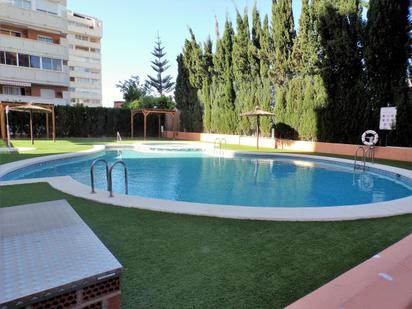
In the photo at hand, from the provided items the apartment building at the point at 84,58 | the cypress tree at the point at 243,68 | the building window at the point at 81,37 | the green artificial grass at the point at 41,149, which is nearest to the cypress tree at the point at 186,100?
the cypress tree at the point at 243,68

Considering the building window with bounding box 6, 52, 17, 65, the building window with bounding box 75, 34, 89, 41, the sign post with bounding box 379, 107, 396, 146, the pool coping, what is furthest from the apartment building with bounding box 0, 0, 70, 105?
the building window with bounding box 75, 34, 89, 41

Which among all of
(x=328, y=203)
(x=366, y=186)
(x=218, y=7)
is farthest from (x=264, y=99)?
(x=328, y=203)

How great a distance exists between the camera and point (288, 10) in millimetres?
16688

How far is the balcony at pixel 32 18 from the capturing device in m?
23.5

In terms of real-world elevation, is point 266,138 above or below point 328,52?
below

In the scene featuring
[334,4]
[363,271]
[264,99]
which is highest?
[334,4]

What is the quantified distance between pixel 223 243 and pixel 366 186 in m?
6.89

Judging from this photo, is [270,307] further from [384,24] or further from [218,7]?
[218,7]

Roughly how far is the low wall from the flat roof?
1296 centimetres

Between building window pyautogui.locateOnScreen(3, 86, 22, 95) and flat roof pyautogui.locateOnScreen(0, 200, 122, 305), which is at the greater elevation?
building window pyautogui.locateOnScreen(3, 86, 22, 95)

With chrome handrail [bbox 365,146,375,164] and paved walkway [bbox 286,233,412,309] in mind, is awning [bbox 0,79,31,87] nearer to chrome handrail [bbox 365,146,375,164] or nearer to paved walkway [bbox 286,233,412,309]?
chrome handrail [bbox 365,146,375,164]

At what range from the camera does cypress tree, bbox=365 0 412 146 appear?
11875 mm

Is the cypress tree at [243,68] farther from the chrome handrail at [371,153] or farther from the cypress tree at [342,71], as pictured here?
the chrome handrail at [371,153]

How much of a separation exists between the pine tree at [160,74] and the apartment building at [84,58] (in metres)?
12.3
